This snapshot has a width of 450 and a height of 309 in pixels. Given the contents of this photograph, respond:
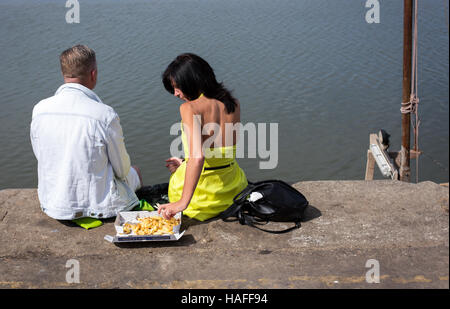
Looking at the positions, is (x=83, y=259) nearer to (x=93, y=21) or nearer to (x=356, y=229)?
(x=356, y=229)

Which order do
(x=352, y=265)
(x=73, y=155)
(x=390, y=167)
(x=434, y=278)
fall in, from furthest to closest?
(x=390, y=167) → (x=73, y=155) → (x=352, y=265) → (x=434, y=278)

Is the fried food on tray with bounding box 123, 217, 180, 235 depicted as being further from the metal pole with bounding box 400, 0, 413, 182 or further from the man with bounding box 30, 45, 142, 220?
the metal pole with bounding box 400, 0, 413, 182

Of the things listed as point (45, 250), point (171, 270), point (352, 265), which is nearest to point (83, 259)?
point (45, 250)

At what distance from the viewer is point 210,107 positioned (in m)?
3.31

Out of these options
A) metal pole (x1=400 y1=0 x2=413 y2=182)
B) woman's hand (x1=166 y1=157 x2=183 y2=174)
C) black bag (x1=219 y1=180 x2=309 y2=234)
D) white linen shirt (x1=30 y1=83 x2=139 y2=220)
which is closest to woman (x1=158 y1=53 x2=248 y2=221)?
black bag (x1=219 y1=180 x2=309 y2=234)

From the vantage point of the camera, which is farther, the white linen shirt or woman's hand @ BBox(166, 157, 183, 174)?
woman's hand @ BBox(166, 157, 183, 174)

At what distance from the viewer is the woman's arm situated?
3148 millimetres

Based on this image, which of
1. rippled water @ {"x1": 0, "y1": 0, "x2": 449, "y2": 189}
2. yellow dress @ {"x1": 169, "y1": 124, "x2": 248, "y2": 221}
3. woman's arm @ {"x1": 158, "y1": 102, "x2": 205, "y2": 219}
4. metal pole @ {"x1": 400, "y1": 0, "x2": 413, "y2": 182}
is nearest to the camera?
woman's arm @ {"x1": 158, "y1": 102, "x2": 205, "y2": 219}

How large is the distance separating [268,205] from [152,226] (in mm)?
772

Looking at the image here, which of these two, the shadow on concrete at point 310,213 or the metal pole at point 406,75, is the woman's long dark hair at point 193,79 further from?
the metal pole at point 406,75

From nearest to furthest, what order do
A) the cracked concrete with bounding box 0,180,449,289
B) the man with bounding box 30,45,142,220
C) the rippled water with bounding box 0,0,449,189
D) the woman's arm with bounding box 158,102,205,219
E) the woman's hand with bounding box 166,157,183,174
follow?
the cracked concrete with bounding box 0,180,449,289, the woman's arm with bounding box 158,102,205,219, the man with bounding box 30,45,142,220, the woman's hand with bounding box 166,157,183,174, the rippled water with bounding box 0,0,449,189

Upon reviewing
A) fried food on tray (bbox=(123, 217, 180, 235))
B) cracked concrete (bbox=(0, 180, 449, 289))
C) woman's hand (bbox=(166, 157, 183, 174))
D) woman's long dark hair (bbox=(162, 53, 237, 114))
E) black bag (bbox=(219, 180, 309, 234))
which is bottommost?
cracked concrete (bbox=(0, 180, 449, 289))

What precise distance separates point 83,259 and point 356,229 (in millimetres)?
1729

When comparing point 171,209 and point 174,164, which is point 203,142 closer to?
point 171,209
